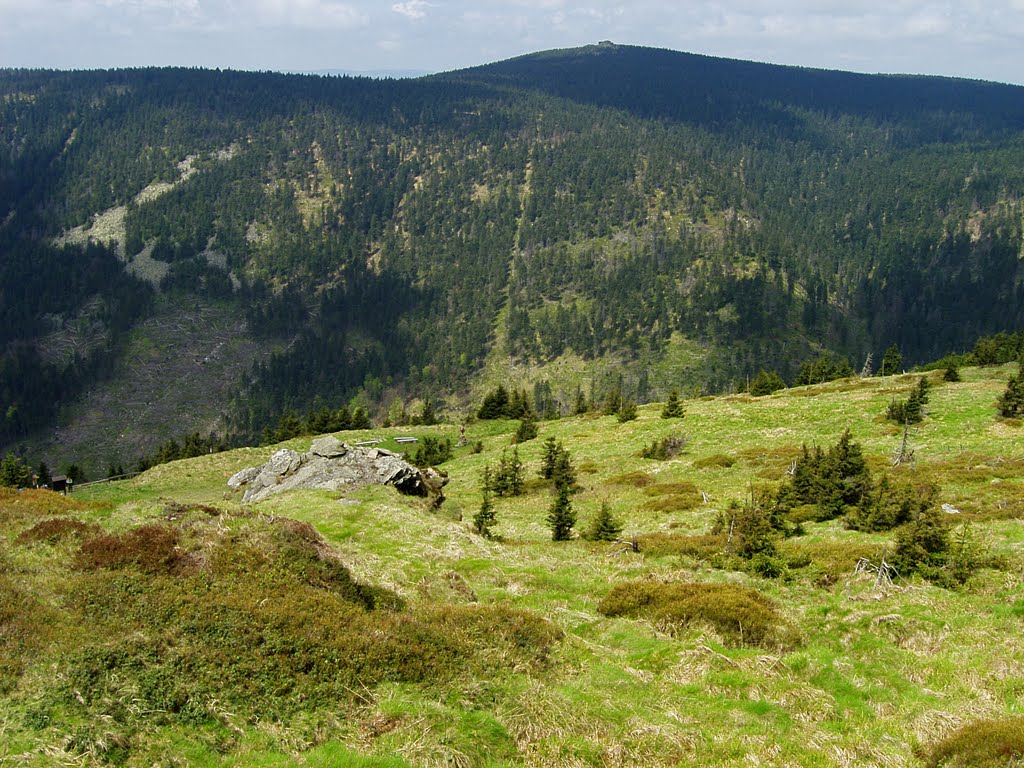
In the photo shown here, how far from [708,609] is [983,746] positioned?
26.6ft

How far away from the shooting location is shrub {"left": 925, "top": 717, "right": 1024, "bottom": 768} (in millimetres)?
11219

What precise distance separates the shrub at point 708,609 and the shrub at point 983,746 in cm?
584

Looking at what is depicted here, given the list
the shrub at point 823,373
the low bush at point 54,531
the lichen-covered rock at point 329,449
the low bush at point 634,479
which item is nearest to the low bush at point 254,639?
the low bush at point 54,531

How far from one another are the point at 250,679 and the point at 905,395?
7406 centimetres

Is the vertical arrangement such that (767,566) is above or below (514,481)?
above

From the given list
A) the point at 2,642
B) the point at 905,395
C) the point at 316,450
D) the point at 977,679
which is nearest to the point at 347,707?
the point at 2,642

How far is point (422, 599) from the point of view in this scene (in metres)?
21.7

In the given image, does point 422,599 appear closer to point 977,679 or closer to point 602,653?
point 602,653

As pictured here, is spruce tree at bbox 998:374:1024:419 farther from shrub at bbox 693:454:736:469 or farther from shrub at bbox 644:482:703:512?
shrub at bbox 644:482:703:512

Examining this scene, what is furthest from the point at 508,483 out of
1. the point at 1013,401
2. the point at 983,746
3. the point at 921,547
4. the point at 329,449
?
the point at 983,746

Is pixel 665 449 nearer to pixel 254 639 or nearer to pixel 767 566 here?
pixel 767 566

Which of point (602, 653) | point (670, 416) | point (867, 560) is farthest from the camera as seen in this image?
point (670, 416)

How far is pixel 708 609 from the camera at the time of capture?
1928cm

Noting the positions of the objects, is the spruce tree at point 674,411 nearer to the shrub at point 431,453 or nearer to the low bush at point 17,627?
the shrub at point 431,453
